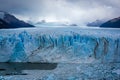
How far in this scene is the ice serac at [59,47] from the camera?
53.1 feet

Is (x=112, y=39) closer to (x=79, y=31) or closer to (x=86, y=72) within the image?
(x=79, y=31)

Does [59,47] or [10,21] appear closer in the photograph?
[59,47]

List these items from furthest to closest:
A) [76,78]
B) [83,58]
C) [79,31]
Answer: [79,31]
[83,58]
[76,78]

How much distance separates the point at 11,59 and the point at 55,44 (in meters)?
2.83

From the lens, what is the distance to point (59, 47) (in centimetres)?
1648

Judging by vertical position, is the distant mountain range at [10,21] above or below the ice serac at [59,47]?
above

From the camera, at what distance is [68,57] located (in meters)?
16.1

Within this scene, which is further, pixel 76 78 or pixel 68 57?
pixel 68 57

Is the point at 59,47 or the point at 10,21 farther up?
the point at 10,21

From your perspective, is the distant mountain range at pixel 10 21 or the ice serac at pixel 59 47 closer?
the ice serac at pixel 59 47

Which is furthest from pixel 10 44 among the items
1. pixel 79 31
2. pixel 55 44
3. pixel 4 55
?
pixel 79 31

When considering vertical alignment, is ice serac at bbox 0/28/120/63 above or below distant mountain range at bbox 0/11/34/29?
below

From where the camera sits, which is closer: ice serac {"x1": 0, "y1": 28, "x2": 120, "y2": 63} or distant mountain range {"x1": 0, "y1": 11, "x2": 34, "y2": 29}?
ice serac {"x1": 0, "y1": 28, "x2": 120, "y2": 63}

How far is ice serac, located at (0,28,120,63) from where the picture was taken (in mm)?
16188
